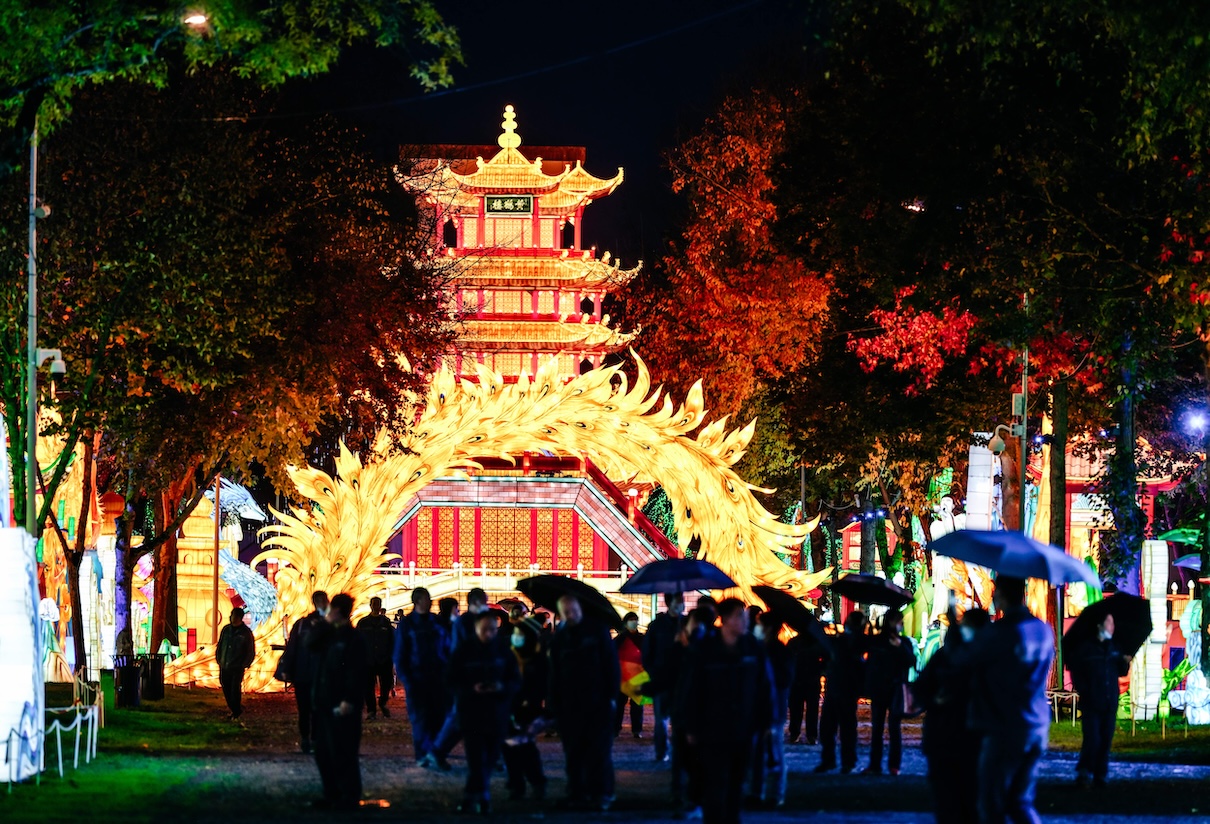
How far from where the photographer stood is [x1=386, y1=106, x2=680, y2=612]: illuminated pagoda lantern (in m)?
58.6

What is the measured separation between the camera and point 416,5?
54.6 ft

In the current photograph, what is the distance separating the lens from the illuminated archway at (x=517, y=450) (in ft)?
106

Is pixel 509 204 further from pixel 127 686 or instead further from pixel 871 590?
pixel 871 590

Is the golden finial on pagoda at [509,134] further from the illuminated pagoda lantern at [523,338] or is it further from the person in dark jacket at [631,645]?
the person in dark jacket at [631,645]

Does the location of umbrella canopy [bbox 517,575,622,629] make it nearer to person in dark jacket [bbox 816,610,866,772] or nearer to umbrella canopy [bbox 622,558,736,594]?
person in dark jacket [bbox 816,610,866,772]

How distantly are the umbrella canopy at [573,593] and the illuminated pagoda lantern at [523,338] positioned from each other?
37.9 m

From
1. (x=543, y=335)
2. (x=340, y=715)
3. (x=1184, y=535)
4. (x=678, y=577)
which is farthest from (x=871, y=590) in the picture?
(x=543, y=335)

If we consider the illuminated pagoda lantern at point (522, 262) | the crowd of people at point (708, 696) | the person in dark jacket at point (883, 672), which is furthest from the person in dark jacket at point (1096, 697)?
the illuminated pagoda lantern at point (522, 262)

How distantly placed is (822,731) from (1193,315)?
6.02 m

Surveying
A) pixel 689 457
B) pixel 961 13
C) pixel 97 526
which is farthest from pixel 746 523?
pixel 961 13

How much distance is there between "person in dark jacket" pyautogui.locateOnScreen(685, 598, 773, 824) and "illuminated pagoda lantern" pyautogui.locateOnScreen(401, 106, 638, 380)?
48738mm

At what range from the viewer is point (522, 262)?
63812mm

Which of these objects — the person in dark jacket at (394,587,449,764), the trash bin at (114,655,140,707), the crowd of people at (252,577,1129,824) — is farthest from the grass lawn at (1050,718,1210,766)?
the trash bin at (114,655,140,707)

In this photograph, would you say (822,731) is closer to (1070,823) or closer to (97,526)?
(1070,823)
